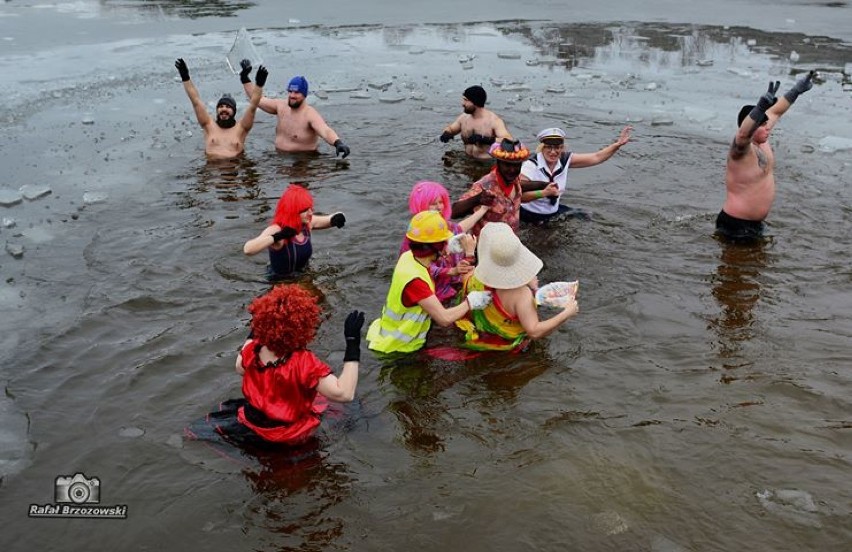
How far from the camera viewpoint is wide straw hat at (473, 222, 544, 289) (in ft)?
15.9

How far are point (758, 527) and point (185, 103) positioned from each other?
37.0 ft

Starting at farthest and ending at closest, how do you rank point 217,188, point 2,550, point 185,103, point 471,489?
point 185,103 → point 217,188 → point 471,489 → point 2,550

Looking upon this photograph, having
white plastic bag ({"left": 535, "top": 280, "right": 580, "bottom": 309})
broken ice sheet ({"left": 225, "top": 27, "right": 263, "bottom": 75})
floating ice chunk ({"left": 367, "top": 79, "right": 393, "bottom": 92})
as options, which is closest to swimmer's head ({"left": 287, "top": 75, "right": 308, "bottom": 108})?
floating ice chunk ({"left": 367, "top": 79, "right": 393, "bottom": 92})

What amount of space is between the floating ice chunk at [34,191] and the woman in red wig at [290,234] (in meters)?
3.44

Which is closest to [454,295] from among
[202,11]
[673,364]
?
[673,364]

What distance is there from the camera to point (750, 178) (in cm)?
702

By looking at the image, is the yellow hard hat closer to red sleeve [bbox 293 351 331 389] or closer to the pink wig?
the pink wig

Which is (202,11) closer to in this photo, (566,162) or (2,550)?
(566,162)

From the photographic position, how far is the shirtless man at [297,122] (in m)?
10.1

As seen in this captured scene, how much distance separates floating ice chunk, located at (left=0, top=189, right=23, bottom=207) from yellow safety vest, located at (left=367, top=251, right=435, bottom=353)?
16.5 feet

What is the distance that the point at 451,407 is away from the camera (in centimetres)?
488

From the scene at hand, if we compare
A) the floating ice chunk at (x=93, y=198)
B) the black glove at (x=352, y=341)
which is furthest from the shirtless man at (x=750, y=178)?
the floating ice chunk at (x=93, y=198)

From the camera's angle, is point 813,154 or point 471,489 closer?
point 471,489

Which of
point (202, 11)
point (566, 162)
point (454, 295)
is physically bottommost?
point (454, 295)
